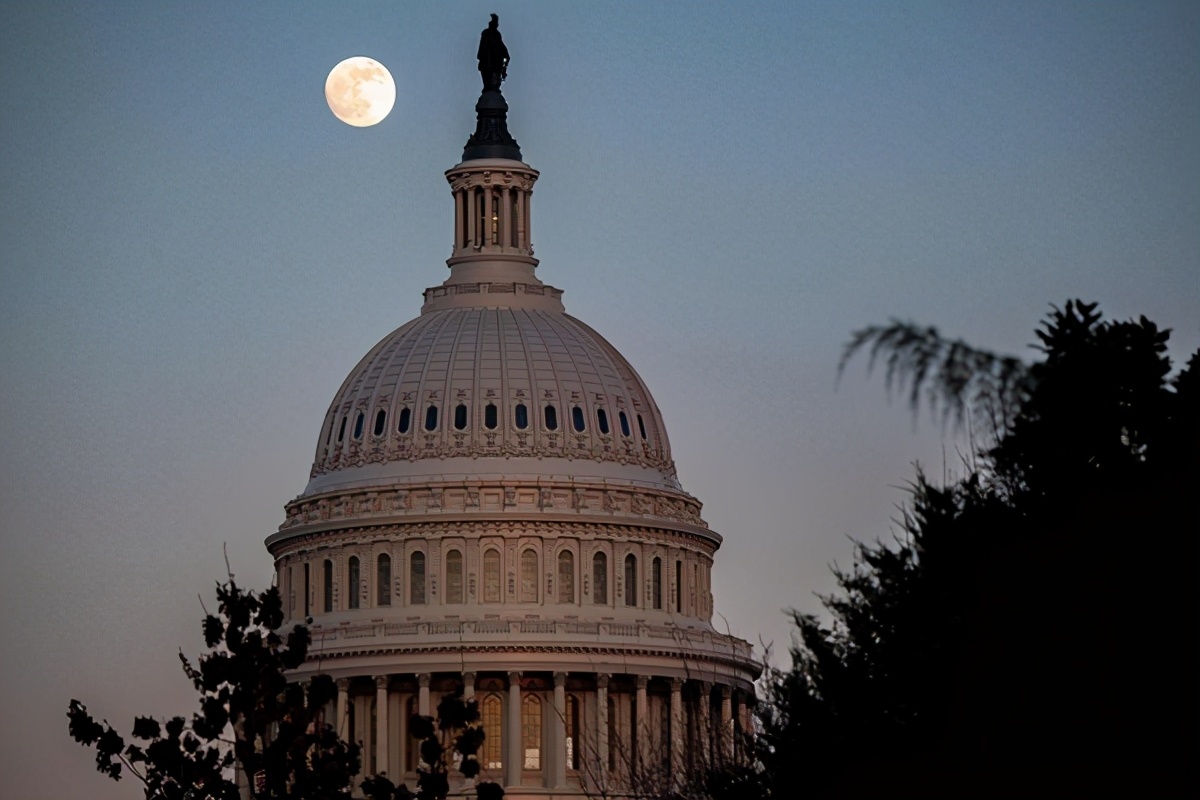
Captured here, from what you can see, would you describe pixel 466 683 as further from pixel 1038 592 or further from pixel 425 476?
pixel 1038 592

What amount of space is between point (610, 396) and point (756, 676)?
1558 cm

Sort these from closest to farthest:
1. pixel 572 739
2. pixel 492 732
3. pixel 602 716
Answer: pixel 602 716 → pixel 492 732 → pixel 572 739

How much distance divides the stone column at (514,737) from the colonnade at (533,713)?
5 centimetres

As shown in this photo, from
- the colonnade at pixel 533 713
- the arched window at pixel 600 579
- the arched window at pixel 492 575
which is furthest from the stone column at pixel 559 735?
the arched window at pixel 492 575

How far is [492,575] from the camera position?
5846 inches

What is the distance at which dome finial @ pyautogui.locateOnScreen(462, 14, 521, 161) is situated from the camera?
509 ft

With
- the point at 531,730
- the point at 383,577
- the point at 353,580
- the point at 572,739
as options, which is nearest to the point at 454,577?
the point at 383,577

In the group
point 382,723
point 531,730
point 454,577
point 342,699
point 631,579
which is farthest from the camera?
point 631,579

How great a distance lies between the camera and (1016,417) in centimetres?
2458

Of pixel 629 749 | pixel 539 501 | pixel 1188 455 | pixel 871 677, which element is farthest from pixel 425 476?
pixel 1188 455

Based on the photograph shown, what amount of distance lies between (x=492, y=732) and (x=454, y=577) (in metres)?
8.10

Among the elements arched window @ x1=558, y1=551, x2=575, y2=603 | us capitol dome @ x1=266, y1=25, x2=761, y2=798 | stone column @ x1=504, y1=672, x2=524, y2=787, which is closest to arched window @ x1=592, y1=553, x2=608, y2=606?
us capitol dome @ x1=266, y1=25, x2=761, y2=798

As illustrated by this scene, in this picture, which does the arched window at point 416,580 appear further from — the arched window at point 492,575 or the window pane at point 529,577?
the window pane at point 529,577

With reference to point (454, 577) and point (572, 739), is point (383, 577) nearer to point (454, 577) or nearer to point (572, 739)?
point (454, 577)
